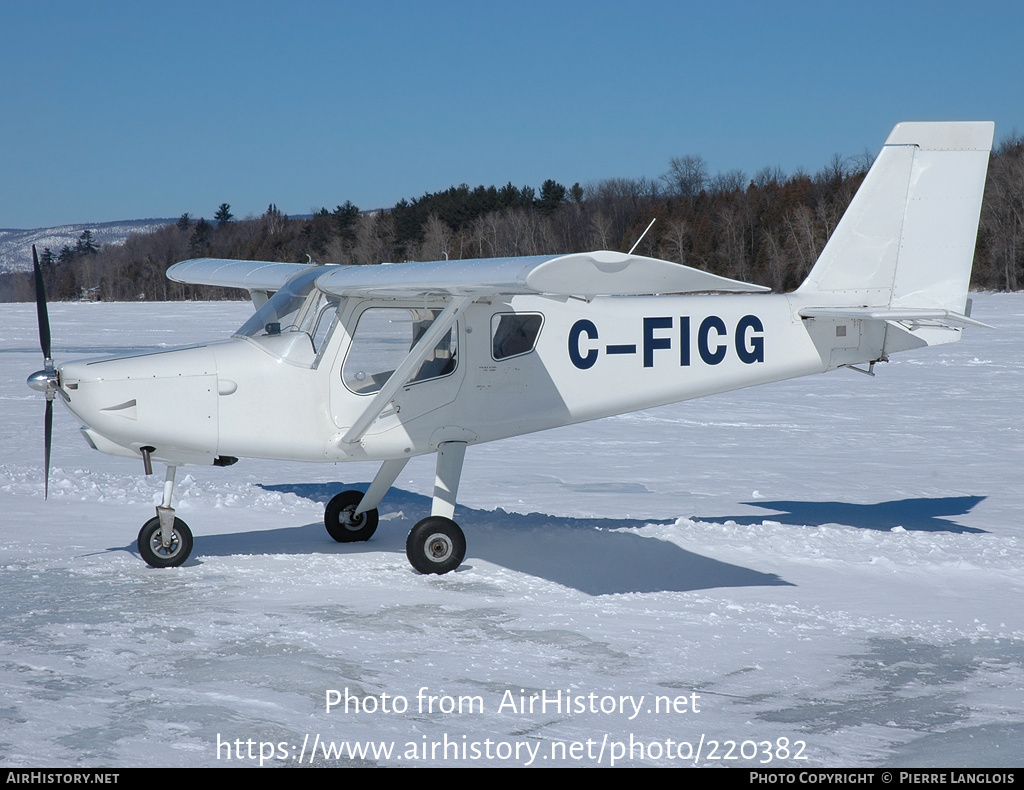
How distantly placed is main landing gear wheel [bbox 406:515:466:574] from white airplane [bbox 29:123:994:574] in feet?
0.05

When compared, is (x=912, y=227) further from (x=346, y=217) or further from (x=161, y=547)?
(x=346, y=217)

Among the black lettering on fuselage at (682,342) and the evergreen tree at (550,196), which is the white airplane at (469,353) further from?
the evergreen tree at (550,196)

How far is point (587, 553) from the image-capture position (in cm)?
719

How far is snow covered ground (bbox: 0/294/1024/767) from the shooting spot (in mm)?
3926

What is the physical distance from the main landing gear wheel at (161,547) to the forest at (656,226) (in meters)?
53.3

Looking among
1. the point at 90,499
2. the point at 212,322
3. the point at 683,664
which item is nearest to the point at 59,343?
the point at 212,322

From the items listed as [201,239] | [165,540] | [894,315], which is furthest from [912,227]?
[201,239]

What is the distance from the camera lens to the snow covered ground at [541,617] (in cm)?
393

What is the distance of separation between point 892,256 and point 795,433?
579 cm

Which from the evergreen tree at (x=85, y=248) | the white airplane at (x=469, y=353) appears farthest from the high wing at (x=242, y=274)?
the evergreen tree at (x=85, y=248)

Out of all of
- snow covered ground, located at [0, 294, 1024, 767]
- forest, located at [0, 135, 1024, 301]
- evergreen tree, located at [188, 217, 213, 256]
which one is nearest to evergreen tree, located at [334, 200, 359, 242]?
forest, located at [0, 135, 1024, 301]

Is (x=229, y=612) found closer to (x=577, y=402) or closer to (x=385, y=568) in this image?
(x=385, y=568)

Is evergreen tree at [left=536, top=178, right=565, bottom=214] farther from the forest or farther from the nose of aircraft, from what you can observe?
the nose of aircraft

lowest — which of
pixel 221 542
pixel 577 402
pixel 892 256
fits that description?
pixel 221 542
